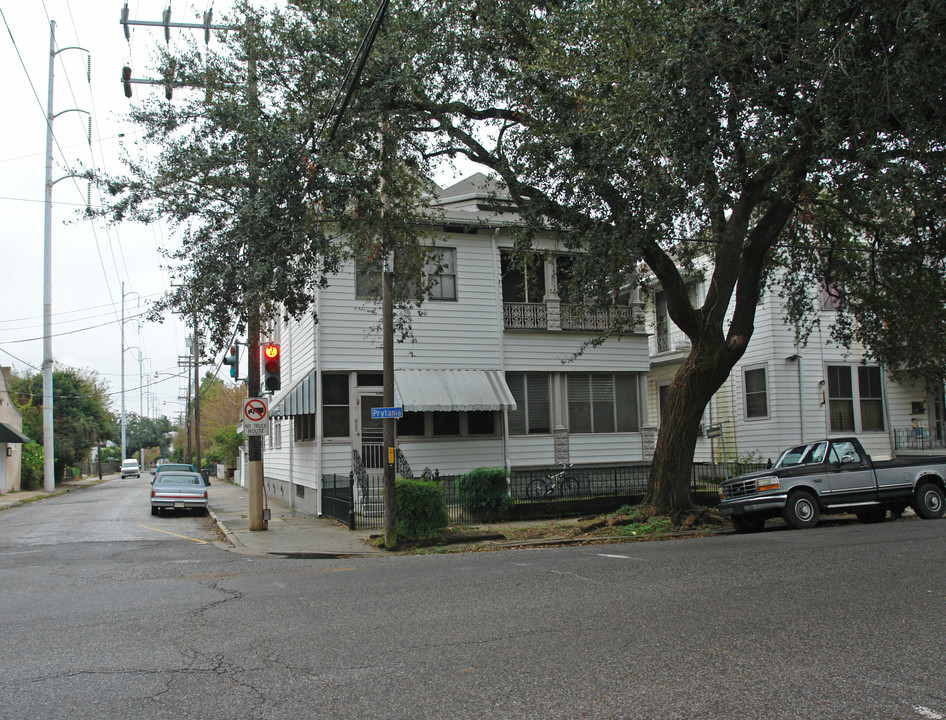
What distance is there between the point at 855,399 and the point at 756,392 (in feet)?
10.6

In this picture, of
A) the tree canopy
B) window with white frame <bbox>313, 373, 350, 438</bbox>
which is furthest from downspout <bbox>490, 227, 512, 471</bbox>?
the tree canopy

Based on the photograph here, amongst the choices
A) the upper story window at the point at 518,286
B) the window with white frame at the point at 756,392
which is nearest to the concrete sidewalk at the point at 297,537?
the upper story window at the point at 518,286

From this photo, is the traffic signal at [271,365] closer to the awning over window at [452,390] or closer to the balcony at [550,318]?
the awning over window at [452,390]

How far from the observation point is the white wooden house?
2047 centimetres

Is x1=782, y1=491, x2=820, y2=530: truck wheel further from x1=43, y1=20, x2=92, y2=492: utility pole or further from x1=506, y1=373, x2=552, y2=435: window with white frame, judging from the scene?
x1=43, y1=20, x2=92, y2=492: utility pole

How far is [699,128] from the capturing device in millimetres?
10367

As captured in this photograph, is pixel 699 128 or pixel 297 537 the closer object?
pixel 699 128

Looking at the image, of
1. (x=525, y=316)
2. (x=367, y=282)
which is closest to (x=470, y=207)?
(x=525, y=316)

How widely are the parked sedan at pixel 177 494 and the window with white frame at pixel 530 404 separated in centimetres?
1121

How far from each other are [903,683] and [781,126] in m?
7.91

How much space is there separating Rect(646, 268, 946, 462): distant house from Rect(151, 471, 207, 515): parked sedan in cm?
1655

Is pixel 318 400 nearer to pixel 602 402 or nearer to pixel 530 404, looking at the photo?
pixel 530 404

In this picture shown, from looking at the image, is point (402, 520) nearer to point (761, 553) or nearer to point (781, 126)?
point (761, 553)

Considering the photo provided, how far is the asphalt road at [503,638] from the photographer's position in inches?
195
